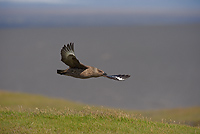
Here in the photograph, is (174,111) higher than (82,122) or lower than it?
higher

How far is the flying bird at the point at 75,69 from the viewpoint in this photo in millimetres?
11688

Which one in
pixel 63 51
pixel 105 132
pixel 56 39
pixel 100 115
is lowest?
pixel 105 132

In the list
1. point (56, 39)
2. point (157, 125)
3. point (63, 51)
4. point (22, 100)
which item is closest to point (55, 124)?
point (63, 51)

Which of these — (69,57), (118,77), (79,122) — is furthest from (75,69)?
(79,122)

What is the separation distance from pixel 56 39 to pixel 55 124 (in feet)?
Result: 533

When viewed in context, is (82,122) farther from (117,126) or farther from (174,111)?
(174,111)

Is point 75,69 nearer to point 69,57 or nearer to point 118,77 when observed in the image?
point 69,57

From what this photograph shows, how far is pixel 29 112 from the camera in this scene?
51.1ft

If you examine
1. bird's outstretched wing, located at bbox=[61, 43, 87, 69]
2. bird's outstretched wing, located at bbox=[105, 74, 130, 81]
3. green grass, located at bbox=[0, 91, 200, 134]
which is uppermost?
bird's outstretched wing, located at bbox=[61, 43, 87, 69]

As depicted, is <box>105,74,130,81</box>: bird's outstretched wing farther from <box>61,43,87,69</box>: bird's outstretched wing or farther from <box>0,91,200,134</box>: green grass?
<box>0,91,200,134</box>: green grass

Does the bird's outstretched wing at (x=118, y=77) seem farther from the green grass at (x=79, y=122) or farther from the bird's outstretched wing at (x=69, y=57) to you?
the green grass at (x=79, y=122)

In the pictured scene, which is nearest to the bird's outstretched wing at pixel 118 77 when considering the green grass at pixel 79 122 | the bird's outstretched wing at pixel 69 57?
the bird's outstretched wing at pixel 69 57

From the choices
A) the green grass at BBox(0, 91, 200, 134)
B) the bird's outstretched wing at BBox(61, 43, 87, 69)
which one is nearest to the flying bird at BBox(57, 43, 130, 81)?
the bird's outstretched wing at BBox(61, 43, 87, 69)

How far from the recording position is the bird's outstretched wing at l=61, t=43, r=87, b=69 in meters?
A: 11.8
